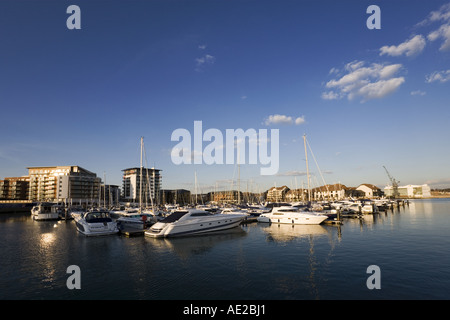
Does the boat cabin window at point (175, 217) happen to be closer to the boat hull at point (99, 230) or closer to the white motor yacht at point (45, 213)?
the boat hull at point (99, 230)

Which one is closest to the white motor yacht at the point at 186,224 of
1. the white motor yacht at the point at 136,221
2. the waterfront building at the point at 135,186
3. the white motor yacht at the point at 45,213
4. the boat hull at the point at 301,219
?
the white motor yacht at the point at 136,221

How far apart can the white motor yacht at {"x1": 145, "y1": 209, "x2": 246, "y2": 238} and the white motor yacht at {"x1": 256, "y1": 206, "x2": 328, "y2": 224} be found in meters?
14.8

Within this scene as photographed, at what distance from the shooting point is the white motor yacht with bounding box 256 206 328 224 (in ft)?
135

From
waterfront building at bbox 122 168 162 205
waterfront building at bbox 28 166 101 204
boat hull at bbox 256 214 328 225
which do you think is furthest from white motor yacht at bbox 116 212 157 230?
waterfront building at bbox 122 168 162 205

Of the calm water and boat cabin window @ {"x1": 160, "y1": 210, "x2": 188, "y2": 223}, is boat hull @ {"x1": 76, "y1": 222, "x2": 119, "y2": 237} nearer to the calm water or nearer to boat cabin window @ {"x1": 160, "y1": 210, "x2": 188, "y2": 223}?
the calm water

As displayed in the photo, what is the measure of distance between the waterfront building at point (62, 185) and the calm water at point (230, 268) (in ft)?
391

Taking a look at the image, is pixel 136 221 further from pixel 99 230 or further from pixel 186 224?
pixel 186 224

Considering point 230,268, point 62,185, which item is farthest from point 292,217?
point 62,185

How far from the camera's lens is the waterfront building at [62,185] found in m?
132
